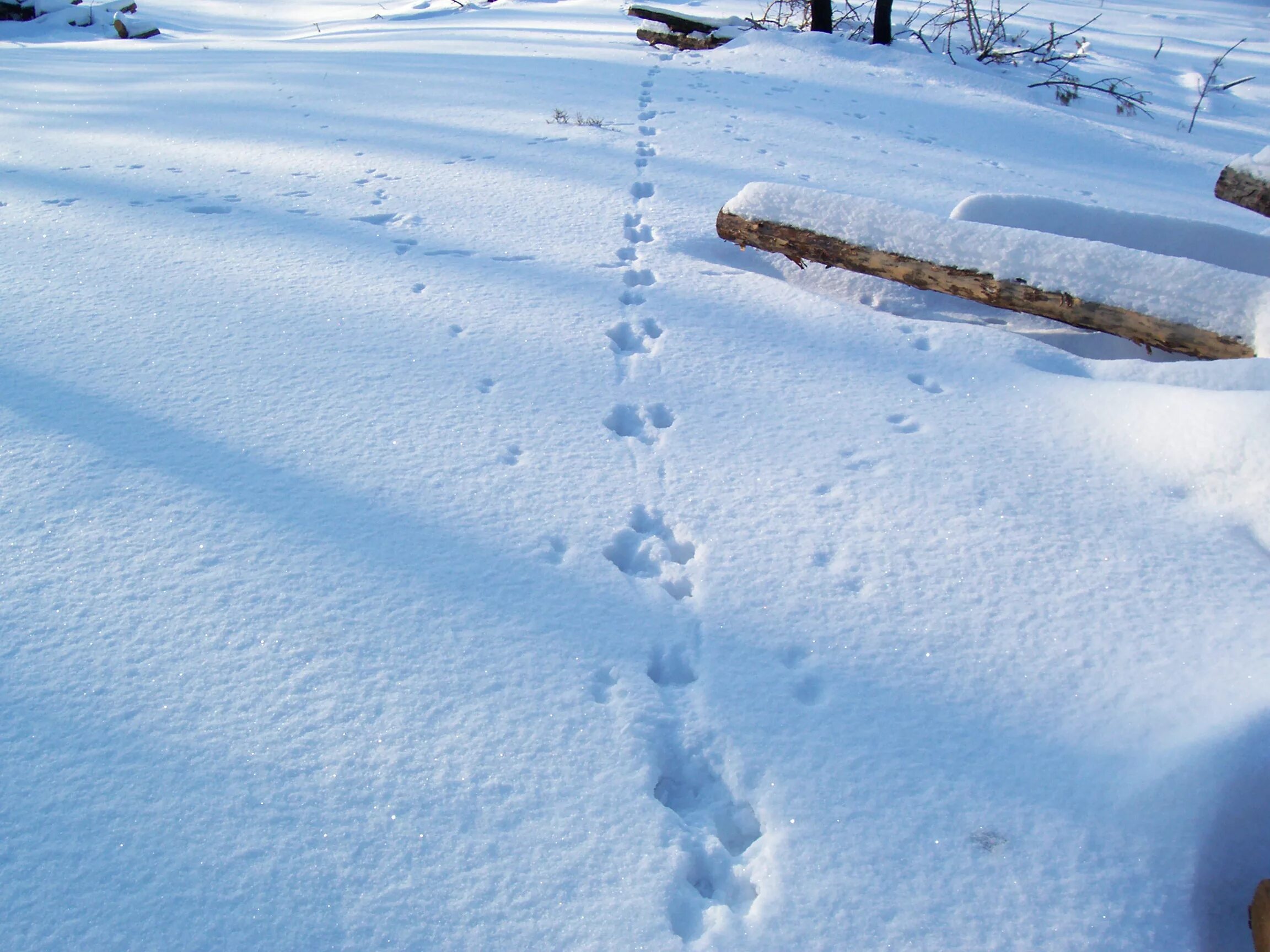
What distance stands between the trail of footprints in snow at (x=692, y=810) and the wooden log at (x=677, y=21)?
8.70 m

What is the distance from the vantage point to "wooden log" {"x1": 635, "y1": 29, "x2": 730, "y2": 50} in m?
8.71

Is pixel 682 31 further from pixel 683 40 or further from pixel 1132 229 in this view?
pixel 1132 229

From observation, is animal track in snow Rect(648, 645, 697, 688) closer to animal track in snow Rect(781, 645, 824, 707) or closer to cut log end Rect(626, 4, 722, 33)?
animal track in snow Rect(781, 645, 824, 707)

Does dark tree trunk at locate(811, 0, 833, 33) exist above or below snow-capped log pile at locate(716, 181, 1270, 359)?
above

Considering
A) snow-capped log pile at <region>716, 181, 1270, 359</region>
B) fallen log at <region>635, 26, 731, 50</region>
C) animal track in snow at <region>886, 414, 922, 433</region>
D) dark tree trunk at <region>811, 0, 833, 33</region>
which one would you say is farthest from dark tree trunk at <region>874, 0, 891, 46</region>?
animal track in snow at <region>886, 414, 922, 433</region>

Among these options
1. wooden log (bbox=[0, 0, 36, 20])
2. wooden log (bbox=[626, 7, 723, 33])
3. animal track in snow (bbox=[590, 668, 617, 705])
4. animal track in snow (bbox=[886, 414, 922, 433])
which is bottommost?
animal track in snow (bbox=[590, 668, 617, 705])

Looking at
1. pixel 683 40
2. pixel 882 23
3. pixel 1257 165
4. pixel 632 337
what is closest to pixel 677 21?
pixel 683 40

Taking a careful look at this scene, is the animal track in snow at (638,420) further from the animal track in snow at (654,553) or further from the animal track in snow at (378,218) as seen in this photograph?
the animal track in snow at (378,218)

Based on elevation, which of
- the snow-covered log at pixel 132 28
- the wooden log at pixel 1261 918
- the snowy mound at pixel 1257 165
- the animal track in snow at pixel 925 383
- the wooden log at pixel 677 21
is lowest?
the wooden log at pixel 1261 918

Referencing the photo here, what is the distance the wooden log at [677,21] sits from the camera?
28.9ft

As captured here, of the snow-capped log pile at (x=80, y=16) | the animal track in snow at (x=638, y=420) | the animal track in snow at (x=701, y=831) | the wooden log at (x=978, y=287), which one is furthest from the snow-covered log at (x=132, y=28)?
the animal track in snow at (x=701, y=831)

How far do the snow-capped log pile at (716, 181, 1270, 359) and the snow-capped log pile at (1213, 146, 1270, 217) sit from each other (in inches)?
8.9

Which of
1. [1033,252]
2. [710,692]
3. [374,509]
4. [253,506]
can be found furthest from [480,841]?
[1033,252]

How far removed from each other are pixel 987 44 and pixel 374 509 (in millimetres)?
9519
